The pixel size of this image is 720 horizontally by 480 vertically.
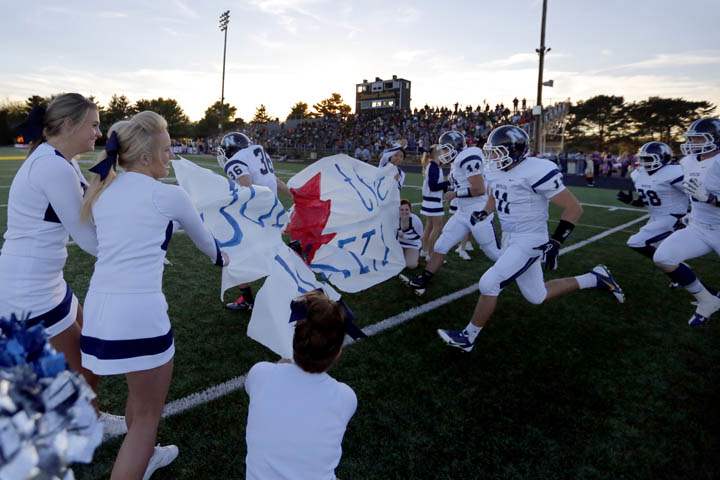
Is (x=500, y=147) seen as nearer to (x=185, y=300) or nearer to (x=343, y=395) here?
(x=343, y=395)

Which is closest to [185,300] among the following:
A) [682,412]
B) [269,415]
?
[269,415]

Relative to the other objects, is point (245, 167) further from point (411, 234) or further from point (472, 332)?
point (472, 332)

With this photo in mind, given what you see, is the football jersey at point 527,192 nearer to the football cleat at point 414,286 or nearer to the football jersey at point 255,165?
the football cleat at point 414,286

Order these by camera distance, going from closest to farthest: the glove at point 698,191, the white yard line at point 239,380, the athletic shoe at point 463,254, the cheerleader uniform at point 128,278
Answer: the cheerleader uniform at point 128,278, the white yard line at point 239,380, the glove at point 698,191, the athletic shoe at point 463,254

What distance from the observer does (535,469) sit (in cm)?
276

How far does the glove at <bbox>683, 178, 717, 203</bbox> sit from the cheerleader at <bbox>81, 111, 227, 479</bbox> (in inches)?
207

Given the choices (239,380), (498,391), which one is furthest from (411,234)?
(239,380)

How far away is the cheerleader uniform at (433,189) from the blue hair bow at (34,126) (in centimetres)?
583

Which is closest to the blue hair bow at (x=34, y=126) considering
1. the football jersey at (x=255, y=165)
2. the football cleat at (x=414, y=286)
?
the football jersey at (x=255, y=165)

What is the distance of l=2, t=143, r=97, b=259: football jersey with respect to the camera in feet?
7.23

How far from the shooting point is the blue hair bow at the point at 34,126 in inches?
92.4

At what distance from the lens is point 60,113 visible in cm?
237

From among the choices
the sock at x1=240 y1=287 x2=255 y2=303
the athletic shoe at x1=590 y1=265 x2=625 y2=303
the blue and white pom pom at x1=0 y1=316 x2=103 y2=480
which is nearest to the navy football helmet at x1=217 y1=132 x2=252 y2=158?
the sock at x1=240 y1=287 x2=255 y2=303

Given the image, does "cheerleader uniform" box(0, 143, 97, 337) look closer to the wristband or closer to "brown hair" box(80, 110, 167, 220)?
"brown hair" box(80, 110, 167, 220)
